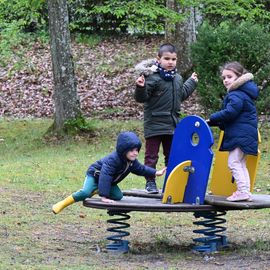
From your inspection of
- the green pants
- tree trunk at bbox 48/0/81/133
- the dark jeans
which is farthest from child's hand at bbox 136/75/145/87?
tree trunk at bbox 48/0/81/133

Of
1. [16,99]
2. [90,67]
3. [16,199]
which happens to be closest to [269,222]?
[16,199]

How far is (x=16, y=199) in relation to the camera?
10938 millimetres

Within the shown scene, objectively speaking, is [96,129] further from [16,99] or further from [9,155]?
[16,99]

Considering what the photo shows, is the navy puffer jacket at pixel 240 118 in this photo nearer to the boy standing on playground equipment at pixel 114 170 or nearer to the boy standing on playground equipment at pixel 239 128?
the boy standing on playground equipment at pixel 239 128

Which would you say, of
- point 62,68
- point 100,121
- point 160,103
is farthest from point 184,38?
point 160,103

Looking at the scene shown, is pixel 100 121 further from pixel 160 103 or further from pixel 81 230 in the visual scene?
pixel 160 103

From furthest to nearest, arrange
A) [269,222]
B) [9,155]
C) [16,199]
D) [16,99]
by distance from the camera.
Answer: [16,99]
[9,155]
[16,199]
[269,222]

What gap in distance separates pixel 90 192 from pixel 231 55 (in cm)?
932

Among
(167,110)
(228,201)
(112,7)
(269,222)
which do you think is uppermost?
(112,7)

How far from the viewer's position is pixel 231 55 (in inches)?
651

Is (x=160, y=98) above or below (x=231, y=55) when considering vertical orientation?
below

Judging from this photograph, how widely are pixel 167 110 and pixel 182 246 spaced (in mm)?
1538

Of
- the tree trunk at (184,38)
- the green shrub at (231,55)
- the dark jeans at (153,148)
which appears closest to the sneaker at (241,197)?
the dark jeans at (153,148)

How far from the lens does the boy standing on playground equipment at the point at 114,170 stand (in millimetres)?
7594
